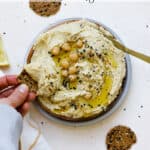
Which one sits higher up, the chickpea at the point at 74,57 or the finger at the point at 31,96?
the chickpea at the point at 74,57

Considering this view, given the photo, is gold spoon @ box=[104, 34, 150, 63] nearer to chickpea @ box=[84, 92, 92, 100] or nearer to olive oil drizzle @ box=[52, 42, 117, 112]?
olive oil drizzle @ box=[52, 42, 117, 112]

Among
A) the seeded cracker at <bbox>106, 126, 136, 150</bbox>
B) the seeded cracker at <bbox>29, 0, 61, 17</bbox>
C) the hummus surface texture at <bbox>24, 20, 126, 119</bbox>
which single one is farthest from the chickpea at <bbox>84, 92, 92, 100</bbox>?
the seeded cracker at <bbox>29, 0, 61, 17</bbox>

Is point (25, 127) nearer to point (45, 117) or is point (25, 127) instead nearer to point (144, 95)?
point (45, 117)

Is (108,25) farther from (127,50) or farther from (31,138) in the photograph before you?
(31,138)

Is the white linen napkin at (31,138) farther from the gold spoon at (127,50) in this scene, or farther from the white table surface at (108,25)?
the gold spoon at (127,50)

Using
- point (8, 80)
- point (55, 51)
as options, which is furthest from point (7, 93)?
point (55, 51)

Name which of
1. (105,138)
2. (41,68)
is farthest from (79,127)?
(41,68)

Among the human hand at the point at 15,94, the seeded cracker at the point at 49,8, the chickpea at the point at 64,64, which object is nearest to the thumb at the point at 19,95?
the human hand at the point at 15,94
